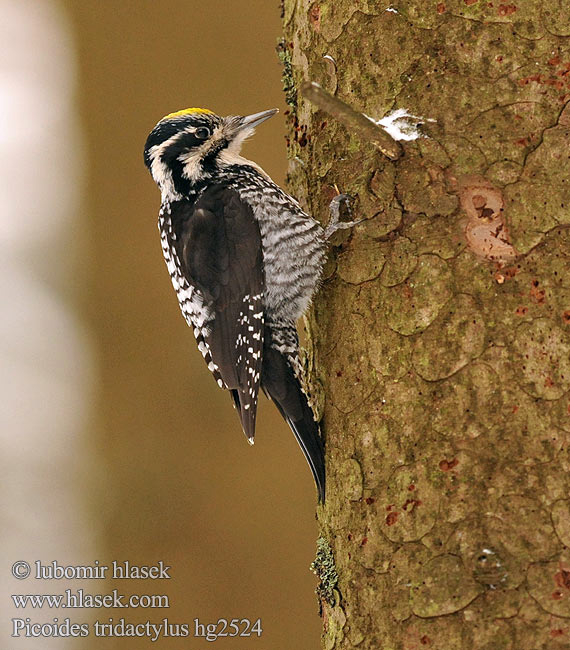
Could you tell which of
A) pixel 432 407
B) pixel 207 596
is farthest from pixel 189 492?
pixel 432 407

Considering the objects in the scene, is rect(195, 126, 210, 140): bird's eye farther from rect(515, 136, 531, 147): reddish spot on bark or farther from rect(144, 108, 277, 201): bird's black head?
rect(515, 136, 531, 147): reddish spot on bark

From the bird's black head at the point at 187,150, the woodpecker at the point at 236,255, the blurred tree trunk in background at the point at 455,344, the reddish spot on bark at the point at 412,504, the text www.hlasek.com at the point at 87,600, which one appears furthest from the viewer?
the text www.hlasek.com at the point at 87,600

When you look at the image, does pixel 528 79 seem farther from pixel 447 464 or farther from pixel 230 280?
pixel 230 280

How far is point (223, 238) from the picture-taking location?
2992 mm

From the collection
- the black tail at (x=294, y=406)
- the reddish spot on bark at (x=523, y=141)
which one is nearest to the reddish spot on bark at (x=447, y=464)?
the black tail at (x=294, y=406)

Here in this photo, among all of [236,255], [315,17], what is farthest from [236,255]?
[315,17]

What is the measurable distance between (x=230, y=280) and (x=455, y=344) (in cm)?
119

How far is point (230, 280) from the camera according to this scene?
295cm

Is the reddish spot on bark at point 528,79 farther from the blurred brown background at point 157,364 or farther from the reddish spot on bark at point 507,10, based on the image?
the blurred brown background at point 157,364

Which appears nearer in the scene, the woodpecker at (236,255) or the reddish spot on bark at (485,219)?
the reddish spot on bark at (485,219)

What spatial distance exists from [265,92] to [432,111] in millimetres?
2172

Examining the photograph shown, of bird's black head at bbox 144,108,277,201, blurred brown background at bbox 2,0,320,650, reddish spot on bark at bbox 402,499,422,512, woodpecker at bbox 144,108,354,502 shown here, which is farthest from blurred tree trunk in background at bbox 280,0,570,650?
blurred brown background at bbox 2,0,320,650

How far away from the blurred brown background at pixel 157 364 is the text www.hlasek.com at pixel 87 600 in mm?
45

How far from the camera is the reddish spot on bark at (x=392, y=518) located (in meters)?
1.97
